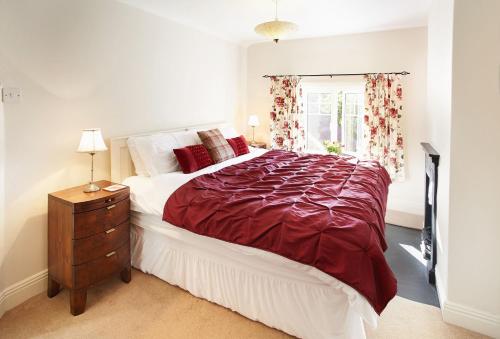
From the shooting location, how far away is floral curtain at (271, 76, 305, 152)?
475 centimetres

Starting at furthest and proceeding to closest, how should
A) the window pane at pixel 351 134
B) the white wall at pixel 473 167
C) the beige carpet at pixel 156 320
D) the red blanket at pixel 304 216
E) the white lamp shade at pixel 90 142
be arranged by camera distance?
the window pane at pixel 351 134, the white lamp shade at pixel 90 142, the beige carpet at pixel 156 320, the white wall at pixel 473 167, the red blanket at pixel 304 216

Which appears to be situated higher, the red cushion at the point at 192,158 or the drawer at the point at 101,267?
the red cushion at the point at 192,158

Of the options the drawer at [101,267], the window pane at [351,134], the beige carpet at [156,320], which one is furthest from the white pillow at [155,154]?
the window pane at [351,134]

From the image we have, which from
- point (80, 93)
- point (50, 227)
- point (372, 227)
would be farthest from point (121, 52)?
point (372, 227)

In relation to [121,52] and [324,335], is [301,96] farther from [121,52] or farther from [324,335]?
[324,335]

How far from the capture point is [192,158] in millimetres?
3125

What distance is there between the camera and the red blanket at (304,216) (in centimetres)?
167

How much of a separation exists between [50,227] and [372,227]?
229cm

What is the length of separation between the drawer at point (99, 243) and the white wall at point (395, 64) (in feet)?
10.9

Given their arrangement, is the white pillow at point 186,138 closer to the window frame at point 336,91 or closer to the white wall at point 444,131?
the window frame at point 336,91

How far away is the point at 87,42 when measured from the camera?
2.71 metres

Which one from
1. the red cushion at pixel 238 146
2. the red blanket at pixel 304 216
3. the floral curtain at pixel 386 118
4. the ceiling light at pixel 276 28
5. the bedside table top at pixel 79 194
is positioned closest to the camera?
the red blanket at pixel 304 216

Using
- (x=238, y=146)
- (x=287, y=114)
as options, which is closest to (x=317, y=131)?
(x=287, y=114)

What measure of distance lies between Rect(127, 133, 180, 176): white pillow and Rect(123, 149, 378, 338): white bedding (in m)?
0.12
